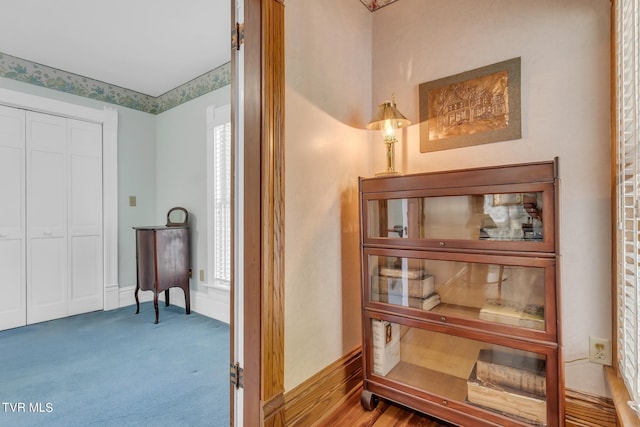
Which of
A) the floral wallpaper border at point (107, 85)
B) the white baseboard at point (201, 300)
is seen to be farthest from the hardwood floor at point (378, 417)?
the floral wallpaper border at point (107, 85)

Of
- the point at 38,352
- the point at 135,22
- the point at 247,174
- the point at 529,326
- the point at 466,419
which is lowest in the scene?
the point at 38,352

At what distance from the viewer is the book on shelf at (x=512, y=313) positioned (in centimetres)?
128

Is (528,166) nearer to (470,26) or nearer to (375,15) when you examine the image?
(470,26)

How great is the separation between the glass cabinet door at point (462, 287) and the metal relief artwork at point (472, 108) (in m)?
0.70

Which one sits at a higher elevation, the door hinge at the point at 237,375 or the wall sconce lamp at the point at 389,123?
the wall sconce lamp at the point at 389,123

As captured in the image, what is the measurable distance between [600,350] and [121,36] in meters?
3.93

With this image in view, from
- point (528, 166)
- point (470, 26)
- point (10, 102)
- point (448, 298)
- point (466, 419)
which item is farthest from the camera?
point (10, 102)

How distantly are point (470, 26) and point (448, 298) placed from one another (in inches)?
58.9

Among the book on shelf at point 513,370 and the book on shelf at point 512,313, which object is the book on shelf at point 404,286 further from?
the book on shelf at point 513,370

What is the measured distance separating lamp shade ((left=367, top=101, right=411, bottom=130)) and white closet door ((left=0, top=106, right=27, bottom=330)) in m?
3.55

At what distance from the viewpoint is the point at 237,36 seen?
147 centimetres

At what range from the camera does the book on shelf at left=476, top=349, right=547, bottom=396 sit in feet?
4.22

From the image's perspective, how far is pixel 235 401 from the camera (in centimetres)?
143

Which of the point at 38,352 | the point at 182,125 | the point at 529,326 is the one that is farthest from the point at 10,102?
the point at 529,326
